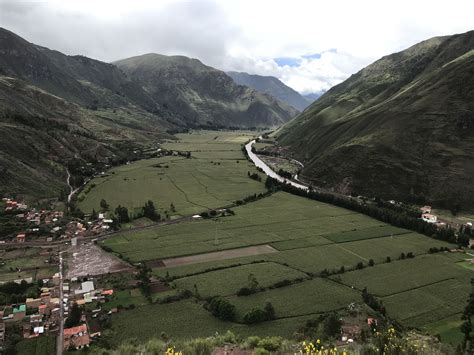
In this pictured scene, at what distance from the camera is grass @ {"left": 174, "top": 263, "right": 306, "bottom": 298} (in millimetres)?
70875

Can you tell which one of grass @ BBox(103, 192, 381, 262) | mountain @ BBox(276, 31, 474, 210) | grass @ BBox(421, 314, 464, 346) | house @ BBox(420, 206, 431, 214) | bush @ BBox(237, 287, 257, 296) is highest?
mountain @ BBox(276, 31, 474, 210)

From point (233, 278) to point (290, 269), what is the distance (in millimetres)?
12498

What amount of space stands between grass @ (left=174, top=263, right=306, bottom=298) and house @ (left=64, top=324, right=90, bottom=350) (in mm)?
19060

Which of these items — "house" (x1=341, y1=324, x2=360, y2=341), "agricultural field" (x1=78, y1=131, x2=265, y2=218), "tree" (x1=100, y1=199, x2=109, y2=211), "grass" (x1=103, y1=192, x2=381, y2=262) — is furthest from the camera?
"agricultural field" (x1=78, y1=131, x2=265, y2=218)

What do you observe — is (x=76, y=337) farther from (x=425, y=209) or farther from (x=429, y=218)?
(x=425, y=209)

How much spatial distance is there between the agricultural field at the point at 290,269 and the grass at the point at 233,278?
7.4 inches

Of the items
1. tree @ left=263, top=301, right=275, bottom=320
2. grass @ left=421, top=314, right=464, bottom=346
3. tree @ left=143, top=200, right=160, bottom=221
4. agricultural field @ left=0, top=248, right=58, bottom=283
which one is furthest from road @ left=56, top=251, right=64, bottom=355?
grass @ left=421, top=314, right=464, bottom=346

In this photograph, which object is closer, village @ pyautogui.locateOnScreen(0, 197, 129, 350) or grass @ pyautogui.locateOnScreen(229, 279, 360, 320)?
village @ pyautogui.locateOnScreen(0, 197, 129, 350)

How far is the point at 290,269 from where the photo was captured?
80125 millimetres

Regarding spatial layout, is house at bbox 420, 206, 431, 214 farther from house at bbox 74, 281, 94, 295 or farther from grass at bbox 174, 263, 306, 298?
house at bbox 74, 281, 94, 295

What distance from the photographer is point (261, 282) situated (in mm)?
73562

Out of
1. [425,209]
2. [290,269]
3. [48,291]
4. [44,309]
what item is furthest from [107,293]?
[425,209]

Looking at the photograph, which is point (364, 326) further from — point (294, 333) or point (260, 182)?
point (260, 182)

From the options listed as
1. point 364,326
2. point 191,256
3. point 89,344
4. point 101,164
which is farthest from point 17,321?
point 101,164
